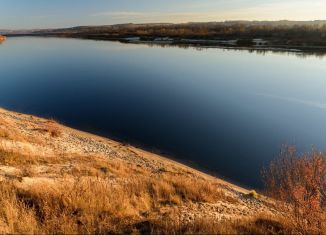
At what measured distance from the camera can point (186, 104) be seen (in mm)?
28625

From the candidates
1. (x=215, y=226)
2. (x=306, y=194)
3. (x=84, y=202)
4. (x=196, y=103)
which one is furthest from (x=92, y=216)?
(x=196, y=103)

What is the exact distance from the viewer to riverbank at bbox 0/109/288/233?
5.82 metres

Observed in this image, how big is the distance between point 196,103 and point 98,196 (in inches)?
886

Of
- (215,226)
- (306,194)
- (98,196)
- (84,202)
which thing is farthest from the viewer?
(306,194)

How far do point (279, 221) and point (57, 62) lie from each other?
178 feet

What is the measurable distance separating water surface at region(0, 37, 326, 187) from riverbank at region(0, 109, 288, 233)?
185 inches

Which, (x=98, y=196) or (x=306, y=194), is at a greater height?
(x=98, y=196)

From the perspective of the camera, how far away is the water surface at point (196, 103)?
19.2 metres

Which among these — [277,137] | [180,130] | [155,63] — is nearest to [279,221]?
[277,137]

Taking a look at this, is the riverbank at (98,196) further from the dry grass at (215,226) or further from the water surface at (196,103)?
the water surface at (196,103)

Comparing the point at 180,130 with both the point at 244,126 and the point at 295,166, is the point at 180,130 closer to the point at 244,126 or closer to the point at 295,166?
the point at 244,126

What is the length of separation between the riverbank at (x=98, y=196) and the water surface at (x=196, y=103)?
185 inches

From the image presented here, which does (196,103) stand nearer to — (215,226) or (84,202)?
(84,202)

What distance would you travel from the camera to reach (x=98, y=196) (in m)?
6.88
